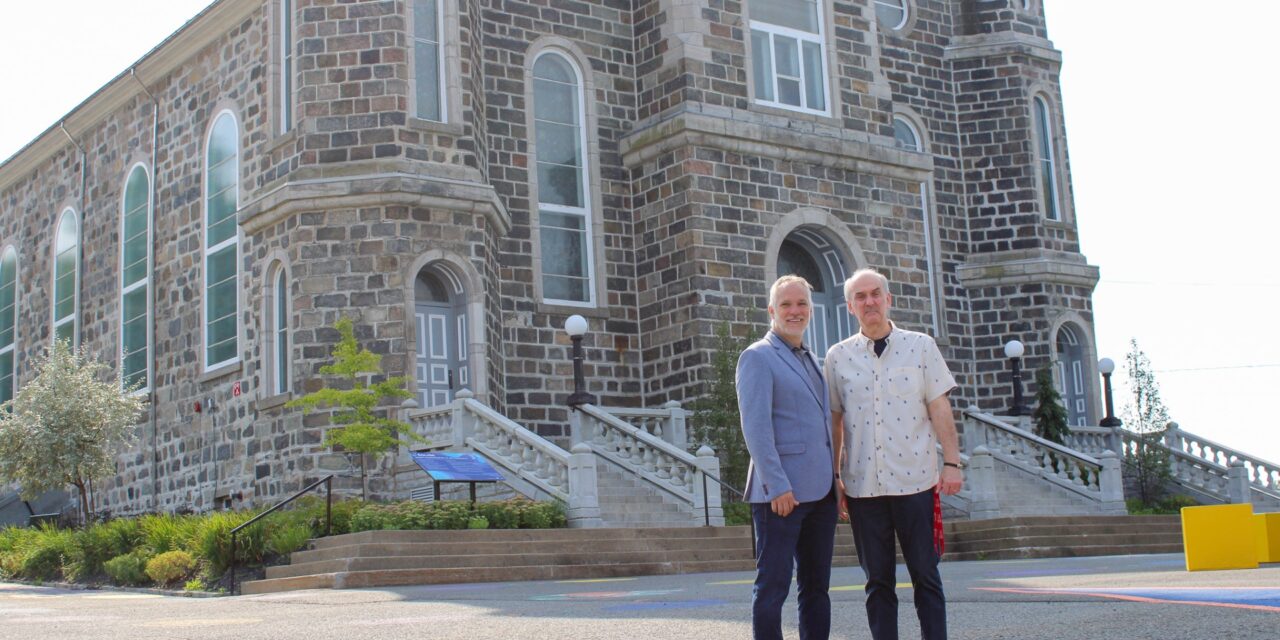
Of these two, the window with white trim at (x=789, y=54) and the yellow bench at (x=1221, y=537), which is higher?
the window with white trim at (x=789, y=54)

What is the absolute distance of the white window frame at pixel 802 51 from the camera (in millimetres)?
27469

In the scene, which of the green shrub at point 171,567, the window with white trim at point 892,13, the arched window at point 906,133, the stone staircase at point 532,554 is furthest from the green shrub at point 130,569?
the window with white trim at point 892,13

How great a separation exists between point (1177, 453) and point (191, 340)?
17688 mm

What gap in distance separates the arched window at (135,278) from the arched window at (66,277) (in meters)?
2.69

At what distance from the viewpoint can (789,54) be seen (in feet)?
91.5

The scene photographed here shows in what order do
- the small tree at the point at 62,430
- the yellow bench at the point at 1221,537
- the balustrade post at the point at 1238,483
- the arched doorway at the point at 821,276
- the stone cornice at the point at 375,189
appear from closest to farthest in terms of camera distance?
the yellow bench at the point at 1221,537 < the stone cornice at the point at 375,189 < the small tree at the point at 62,430 < the balustrade post at the point at 1238,483 < the arched doorway at the point at 821,276

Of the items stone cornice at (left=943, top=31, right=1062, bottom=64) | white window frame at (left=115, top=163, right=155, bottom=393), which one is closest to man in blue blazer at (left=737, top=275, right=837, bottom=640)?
white window frame at (left=115, top=163, right=155, bottom=393)

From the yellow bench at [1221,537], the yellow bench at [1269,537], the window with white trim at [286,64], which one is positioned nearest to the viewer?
the yellow bench at [1221,537]

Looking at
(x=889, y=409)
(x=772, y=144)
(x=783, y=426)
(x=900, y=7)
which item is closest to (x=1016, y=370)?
(x=772, y=144)

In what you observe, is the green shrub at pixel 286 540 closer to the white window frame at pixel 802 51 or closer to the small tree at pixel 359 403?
the small tree at pixel 359 403

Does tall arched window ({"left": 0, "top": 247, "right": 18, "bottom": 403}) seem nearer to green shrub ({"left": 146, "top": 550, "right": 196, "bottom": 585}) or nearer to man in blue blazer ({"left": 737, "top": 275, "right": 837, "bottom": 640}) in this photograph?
green shrub ({"left": 146, "top": 550, "right": 196, "bottom": 585})

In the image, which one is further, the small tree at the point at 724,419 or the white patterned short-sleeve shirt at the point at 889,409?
the small tree at the point at 724,419

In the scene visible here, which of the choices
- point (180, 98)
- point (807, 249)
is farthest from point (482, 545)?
point (180, 98)

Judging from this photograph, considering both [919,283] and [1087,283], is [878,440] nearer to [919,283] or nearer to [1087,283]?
[919,283]
